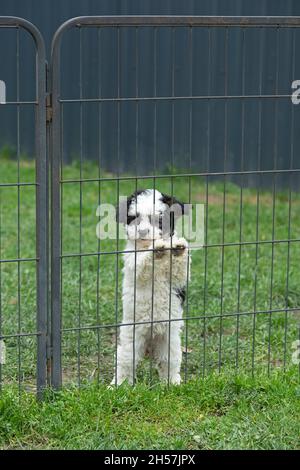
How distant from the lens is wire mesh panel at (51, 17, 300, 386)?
443 centimetres

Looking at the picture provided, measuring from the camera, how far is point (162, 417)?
4281 mm

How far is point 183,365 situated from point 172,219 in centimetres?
102

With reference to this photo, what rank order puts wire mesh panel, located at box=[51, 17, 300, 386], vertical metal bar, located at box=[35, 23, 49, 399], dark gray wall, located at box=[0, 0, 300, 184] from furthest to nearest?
dark gray wall, located at box=[0, 0, 300, 184]
wire mesh panel, located at box=[51, 17, 300, 386]
vertical metal bar, located at box=[35, 23, 49, 399]

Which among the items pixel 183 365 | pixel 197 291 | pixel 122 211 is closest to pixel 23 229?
pixel 197 291

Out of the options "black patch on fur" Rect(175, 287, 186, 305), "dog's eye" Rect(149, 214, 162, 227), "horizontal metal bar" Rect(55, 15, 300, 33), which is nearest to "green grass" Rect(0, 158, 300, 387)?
"black patch on fur" Rect(175, 287, 186, 305)

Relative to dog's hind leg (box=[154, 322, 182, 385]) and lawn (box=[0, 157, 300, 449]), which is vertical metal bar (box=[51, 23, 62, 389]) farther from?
dog's hind leg (box=[154, 322, 182, 385])

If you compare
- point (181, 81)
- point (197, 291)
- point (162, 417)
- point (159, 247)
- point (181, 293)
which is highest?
point (181, 81)

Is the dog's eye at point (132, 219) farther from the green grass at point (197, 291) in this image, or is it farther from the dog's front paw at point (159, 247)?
the green grass at point (197, 291)

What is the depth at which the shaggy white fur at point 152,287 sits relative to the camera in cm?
470

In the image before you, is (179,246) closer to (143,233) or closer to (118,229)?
(143,233)

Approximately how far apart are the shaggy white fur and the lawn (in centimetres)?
12

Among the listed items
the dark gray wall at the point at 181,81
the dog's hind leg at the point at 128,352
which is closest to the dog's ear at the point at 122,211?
the dog's hind leg at the point at 128,352

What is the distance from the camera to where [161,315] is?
15.9 feet
